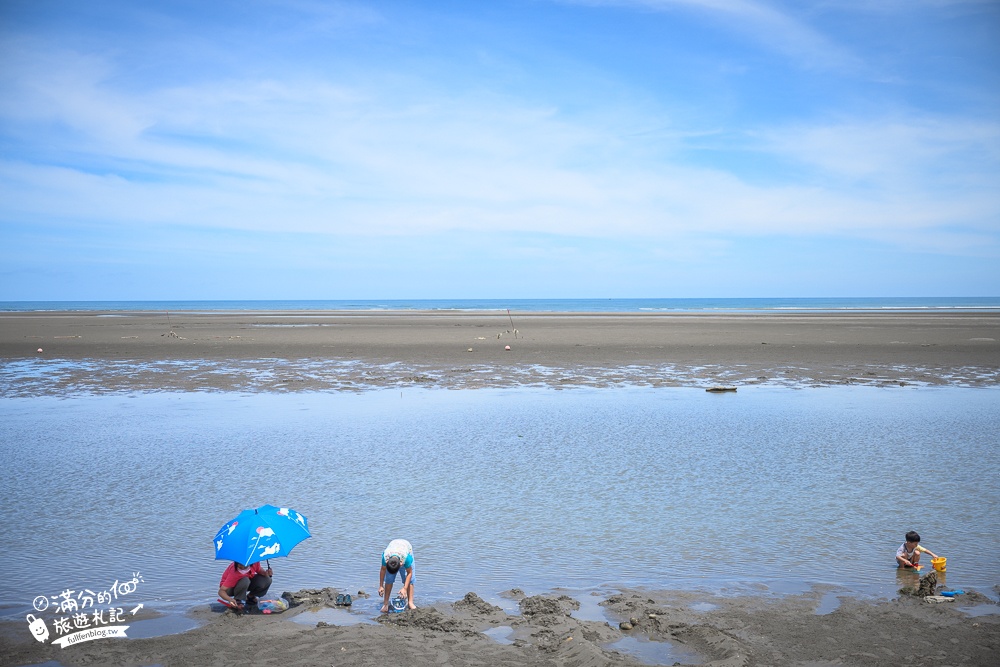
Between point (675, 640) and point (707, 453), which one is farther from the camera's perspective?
point (707, 453)

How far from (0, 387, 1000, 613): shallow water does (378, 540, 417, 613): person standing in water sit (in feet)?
1.37

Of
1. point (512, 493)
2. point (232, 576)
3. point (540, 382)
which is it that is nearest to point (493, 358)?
point (540, 382)

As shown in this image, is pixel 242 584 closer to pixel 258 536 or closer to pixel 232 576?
pixel 232 576

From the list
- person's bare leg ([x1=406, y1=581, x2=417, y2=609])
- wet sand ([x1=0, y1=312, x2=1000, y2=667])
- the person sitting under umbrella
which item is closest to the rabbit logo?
wet sand ([x1=0, y1=312, x2=1000, y2=667])

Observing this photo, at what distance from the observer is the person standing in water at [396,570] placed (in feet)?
23.8

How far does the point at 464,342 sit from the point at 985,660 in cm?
3588

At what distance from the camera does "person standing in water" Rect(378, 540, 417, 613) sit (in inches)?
285

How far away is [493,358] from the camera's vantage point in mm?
32969

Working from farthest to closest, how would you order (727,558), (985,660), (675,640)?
1. (727,558)
2. (675,640)
3. (985,660)

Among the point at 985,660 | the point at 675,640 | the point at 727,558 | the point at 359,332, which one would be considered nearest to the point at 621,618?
the point at 675,640

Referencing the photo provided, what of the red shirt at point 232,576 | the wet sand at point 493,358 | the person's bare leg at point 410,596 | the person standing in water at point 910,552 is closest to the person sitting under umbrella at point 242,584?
the red shirt at point 232,576

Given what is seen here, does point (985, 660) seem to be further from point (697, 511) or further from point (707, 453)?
point (707, 453)

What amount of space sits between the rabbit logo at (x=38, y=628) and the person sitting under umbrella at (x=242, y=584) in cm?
147

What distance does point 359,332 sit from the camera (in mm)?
51156
